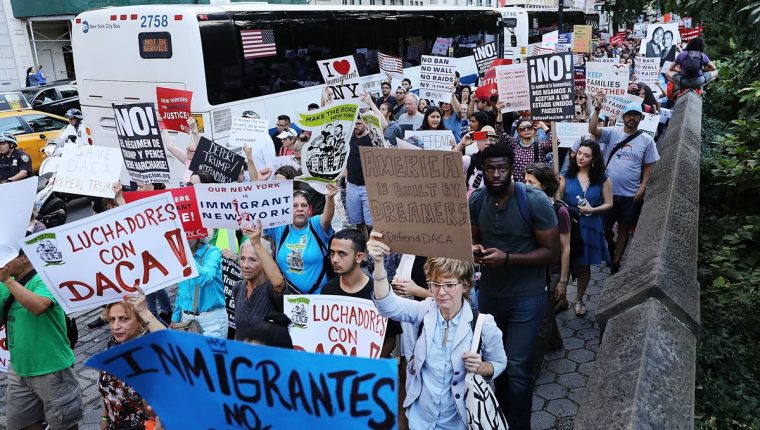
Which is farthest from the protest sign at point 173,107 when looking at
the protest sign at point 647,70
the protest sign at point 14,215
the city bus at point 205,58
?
the protest sign at point 647,70

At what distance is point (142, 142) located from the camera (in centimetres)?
716

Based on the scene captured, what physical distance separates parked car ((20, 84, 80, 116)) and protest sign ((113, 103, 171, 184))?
12.6 m

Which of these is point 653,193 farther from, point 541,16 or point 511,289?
point 541,16

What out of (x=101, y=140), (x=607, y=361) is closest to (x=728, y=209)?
(x=607, y=361)

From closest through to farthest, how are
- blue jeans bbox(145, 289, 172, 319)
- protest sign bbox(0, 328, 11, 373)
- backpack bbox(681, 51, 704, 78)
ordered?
protest sign bbox(0, 328, 11, 373)
blue jeans bbox(145, 289, 172, 319)
backpack bbox(681, 51, 704, 78)

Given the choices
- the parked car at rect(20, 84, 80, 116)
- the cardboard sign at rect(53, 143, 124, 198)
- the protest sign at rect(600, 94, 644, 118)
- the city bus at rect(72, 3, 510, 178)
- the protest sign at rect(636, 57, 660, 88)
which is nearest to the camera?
the cardboard sign at rect(53, 143, 124, 198)

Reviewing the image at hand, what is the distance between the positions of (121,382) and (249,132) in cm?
498

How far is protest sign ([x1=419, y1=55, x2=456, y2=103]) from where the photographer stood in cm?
1106

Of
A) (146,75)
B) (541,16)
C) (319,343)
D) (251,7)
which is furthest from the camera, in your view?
(541,16)

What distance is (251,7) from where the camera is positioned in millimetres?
12531

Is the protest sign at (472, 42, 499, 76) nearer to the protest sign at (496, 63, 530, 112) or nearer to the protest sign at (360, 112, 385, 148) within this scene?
the protest sign at (496, 63, 530, 112)

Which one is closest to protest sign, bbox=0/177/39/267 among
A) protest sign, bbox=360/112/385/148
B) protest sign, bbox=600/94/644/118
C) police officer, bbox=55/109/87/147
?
protest sign, bbox=360/112/385/148

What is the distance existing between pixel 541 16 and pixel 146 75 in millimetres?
23291

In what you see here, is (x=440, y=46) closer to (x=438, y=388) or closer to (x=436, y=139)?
(x=436, y=139)
